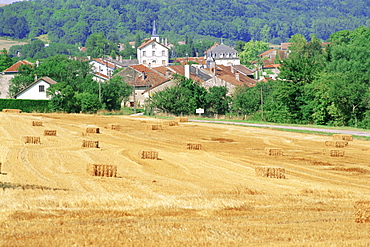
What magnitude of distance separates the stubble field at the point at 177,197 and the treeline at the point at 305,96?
1332 inches

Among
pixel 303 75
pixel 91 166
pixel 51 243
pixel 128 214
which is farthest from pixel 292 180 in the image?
pixel 303 75

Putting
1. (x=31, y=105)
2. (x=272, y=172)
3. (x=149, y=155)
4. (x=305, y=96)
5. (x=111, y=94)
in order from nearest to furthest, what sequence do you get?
(x=272, y=172) < (x=149, y=155) < (x=305, y=96) < (x=31, y=105) < (x=111, y=94)

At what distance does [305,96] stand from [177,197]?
207 ft

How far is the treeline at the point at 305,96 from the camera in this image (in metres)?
71.6

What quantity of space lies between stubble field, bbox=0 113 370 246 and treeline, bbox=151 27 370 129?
33832 millimetres

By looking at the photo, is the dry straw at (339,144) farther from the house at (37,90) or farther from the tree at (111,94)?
the house at (37,90)

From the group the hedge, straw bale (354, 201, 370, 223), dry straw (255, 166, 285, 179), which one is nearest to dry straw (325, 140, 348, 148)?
dry straw (255, 166, 285, 179)

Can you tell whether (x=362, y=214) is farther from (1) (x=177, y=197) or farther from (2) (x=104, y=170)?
(2) (x=104, y=170)

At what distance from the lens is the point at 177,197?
63.9 feet

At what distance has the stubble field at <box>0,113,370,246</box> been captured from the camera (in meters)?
14.0

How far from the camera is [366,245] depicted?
13.4 meters

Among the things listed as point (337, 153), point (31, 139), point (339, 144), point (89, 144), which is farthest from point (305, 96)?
point (31, 139)

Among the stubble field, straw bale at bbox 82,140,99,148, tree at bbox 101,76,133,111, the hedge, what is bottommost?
the stubble field

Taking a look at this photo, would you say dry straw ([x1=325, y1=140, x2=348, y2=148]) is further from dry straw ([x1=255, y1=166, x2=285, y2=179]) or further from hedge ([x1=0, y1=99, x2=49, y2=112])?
hedge ([x1=0, y1=99, x2=49, y2=112])
